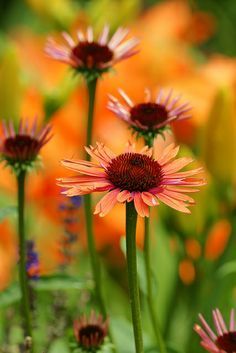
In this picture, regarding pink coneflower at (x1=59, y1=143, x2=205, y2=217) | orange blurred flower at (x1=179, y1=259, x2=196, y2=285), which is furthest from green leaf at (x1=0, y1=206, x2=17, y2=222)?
orange blurred flower at (x1=179, y1=259, x2=196, y2=285)

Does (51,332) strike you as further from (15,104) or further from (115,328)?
(15,104)

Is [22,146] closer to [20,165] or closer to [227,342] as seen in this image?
[20,165]

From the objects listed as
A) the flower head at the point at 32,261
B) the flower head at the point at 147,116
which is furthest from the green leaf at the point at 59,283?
the flower head at the point at 147,116

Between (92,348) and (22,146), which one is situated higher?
(22,146)

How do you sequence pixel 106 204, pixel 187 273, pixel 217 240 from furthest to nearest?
pixel 217 240, pixel 187 273, pixel 106 204

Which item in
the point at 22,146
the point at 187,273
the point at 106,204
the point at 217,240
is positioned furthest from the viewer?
the point at 217,240

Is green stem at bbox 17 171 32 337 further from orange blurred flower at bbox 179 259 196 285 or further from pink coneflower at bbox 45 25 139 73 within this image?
orange blurred flower at bbox 179 259 196 285

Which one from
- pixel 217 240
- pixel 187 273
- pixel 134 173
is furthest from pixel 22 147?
pixel 217 240

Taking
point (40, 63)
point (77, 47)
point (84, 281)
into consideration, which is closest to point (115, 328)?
point (84, 281)
